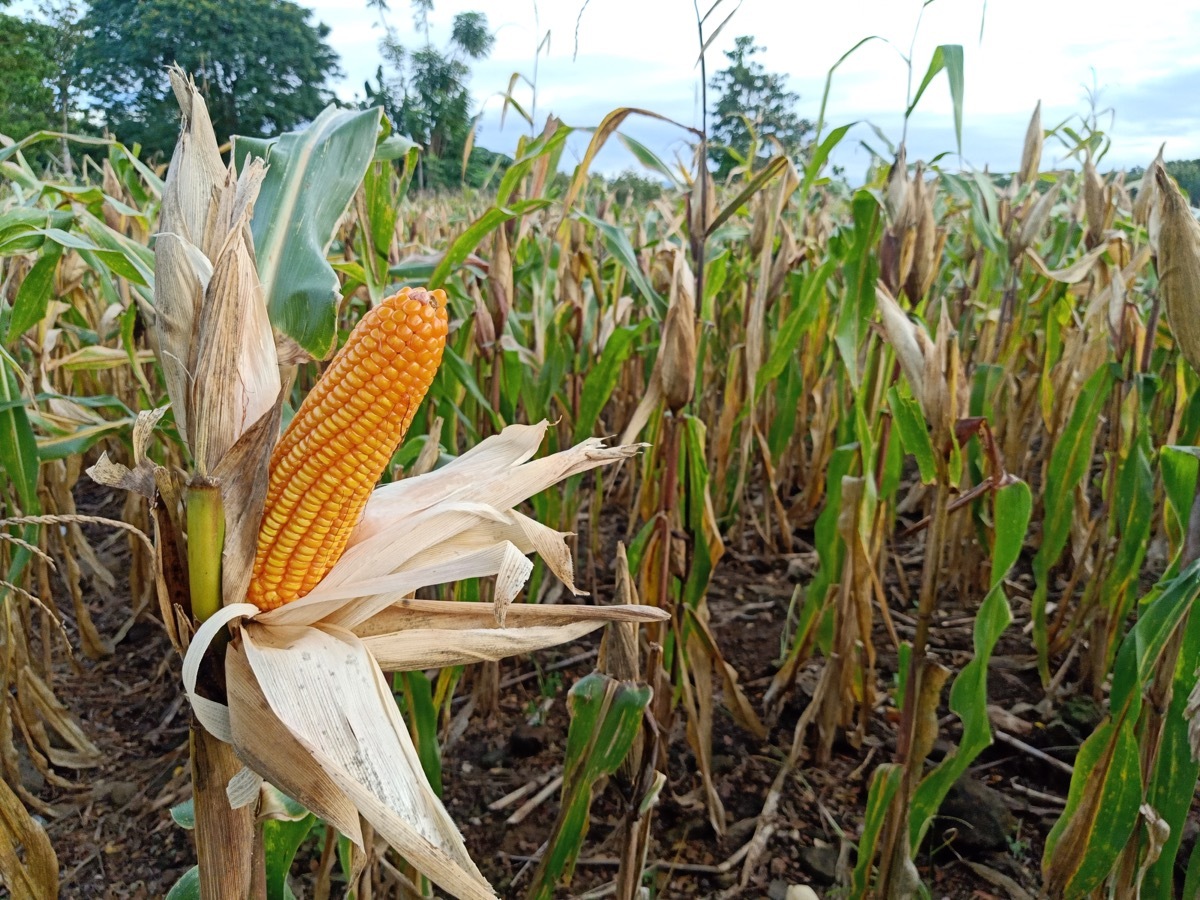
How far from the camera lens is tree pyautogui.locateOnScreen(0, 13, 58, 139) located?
26.0 m

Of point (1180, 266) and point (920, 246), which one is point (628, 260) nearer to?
point (920, 246)

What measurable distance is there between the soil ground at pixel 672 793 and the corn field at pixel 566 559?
0.04 ft

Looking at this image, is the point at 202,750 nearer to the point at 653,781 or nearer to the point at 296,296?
the point at 296,296

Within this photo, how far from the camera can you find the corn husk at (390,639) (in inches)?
23.4

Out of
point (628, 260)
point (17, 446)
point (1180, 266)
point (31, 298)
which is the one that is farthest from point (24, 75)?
point (1180, 266)

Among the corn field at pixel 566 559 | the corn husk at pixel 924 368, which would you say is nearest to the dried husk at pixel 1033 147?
the corn field at pixel 566 559

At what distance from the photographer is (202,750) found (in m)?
0.66

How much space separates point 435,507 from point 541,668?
1.77 meters

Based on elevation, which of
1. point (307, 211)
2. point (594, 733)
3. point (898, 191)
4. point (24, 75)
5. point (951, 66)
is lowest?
point (594, 733)

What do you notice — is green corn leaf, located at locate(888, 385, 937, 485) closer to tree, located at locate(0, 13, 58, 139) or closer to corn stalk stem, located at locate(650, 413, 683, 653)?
corn stalk stem, located at locate(650, 413, 683, 653)

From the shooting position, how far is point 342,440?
68 centimetres

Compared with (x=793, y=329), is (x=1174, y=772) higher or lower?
lower

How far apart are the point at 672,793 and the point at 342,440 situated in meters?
1.52

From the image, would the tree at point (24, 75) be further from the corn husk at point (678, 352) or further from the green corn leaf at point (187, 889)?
the green corn leaf at point (187, 889)
